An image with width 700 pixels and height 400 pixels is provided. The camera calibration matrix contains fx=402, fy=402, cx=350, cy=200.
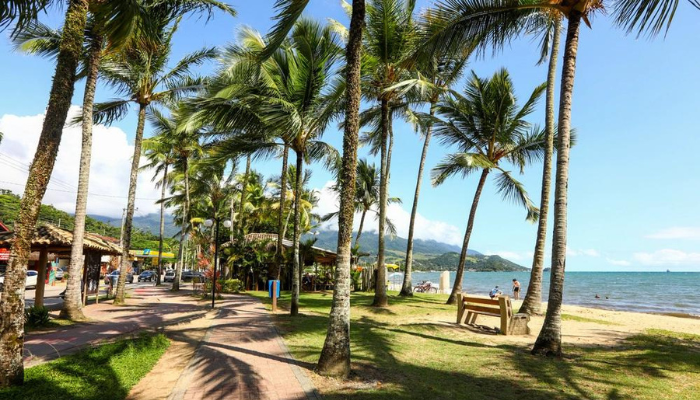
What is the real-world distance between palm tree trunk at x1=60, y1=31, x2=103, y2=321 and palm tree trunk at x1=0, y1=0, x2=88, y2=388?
22.6ft

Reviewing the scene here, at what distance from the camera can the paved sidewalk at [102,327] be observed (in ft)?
24.2

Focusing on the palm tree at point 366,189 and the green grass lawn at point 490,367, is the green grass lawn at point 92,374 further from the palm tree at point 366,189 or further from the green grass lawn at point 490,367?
the palm tree at point 366,189

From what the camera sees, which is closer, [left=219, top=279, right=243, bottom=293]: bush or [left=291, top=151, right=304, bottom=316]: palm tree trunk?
[left=291, top=151, right=304, bottom=316]: palm tree trunk

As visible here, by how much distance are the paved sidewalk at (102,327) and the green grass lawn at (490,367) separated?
3.88m

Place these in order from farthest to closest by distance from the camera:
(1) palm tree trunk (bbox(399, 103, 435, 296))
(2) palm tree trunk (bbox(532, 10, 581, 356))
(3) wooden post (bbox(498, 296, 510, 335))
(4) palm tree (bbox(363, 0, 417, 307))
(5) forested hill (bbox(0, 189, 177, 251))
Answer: (5) forested hill (bbox(0, 189, 177, 251)) < (1) palm tree trunk (bbox(399, 103, 435, 296)) < (4) palm tree (bbox(363, 0, 417, 307)) < (3) wooden post (bbox(498, 296, 510, 335)) < (2) palm tree trunk (bbox(532, 10, 581, 356))

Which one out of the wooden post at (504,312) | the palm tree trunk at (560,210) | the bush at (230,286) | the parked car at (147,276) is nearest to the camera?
the palm tree trunk at (560,210)

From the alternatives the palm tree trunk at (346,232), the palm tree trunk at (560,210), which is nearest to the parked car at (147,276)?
the palm tree trunk at (346,232)

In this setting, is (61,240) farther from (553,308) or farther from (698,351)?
(698,351)

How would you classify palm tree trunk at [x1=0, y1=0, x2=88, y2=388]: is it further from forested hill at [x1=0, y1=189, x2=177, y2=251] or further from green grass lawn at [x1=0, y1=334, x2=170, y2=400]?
forested hill at [x1=0, y1=189, x2=177, y2=251]

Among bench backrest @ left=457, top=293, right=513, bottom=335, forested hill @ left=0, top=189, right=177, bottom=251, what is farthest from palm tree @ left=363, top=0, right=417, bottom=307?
forested hill @ left=0, top=189, right=177, bottom=251

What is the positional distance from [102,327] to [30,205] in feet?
21.2

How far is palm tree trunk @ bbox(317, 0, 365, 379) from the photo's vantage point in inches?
233

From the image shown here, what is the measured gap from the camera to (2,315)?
196 inches

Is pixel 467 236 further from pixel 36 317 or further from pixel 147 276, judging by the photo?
pixel 147 276
